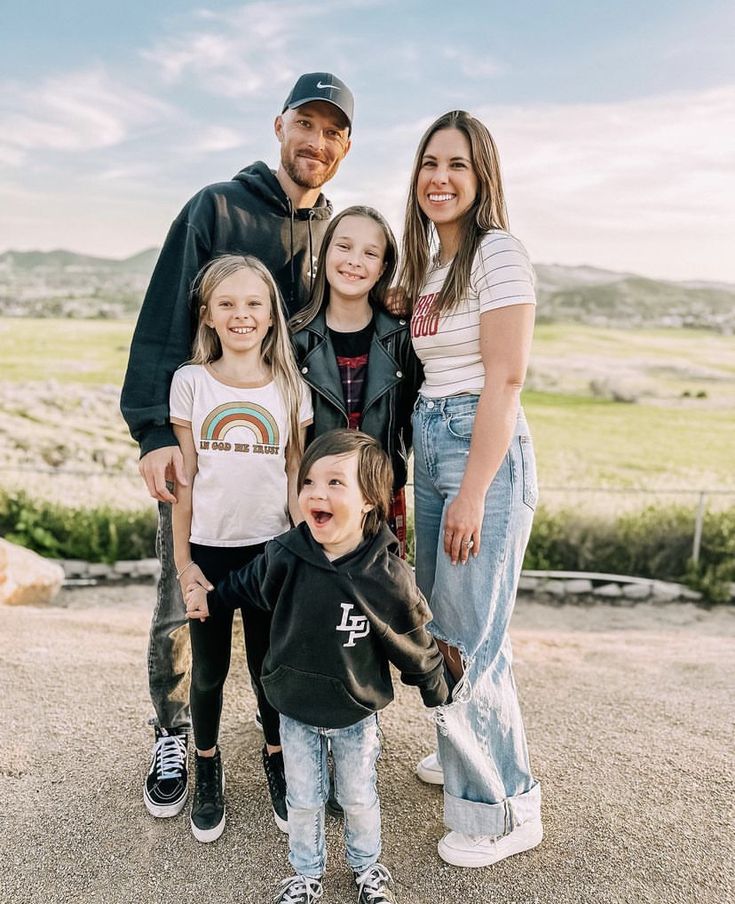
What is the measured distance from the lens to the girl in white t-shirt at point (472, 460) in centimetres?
227

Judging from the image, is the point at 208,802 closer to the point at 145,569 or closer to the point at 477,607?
the point at 477,607

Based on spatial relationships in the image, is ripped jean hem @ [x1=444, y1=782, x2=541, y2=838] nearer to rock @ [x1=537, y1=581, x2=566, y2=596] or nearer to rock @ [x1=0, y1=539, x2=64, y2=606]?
Answer: rock @ [x1=0, y1=539, x2=64, y2=606]

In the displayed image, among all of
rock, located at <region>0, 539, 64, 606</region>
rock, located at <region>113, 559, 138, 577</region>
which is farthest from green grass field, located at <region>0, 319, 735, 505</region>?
rock, located at <region>0, 539, 64, 606</region>

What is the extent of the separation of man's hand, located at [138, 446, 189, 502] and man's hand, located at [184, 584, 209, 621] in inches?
13.7

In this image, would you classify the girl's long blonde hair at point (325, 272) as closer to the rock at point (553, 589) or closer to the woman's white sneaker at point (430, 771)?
the woman's white sneaker at point (430, 771)

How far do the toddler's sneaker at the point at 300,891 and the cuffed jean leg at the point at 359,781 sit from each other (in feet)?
0.51

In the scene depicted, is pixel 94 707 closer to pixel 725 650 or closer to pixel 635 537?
pixel 725 650

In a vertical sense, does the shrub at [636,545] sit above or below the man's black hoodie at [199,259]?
below

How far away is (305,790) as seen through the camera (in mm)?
2299

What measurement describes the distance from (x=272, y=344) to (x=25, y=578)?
5.27 meters

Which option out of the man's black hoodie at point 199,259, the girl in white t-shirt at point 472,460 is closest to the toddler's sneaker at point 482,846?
the girl in white t-shirt at point 472,460

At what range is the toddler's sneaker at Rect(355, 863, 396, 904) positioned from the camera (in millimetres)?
2355

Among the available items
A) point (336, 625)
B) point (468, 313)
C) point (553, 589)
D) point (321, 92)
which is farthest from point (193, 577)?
point (553, 589)

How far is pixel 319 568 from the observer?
217cm
